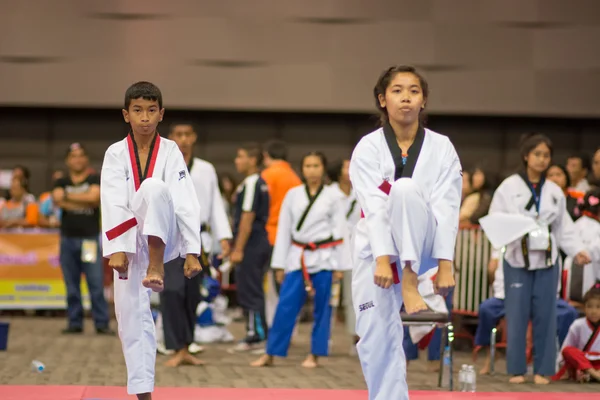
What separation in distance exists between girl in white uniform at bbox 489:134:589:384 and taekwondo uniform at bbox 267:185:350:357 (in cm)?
137

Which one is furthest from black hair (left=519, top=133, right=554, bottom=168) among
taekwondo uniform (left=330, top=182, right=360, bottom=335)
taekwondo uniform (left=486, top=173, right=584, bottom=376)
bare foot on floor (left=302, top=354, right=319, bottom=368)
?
bare foot on floor (left=302, top=354, right=319, bottom=368)

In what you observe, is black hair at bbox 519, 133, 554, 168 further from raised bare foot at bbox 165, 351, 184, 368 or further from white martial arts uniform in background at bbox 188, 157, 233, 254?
raised bare foot at bbox 165, 351, 184, 368

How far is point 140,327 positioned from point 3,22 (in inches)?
350

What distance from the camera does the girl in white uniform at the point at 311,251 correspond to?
742 centimetres

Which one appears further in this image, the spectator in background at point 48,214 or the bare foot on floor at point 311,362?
the spectator in background at point 48,214

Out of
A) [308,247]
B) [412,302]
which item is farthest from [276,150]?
Answer: [412,302]

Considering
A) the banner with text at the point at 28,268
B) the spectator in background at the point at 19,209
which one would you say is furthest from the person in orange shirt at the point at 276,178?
the spectator in background at the point at 19,209

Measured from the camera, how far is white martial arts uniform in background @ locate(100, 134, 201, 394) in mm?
4363

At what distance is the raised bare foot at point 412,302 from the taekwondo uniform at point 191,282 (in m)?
3.24

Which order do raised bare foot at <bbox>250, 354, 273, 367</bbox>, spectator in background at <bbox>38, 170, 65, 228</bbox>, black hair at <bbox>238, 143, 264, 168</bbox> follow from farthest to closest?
spectator in background at <bbox>38, 170, 65, 228</bbox> → black hair at <bbox>238, 143, 264, 168</bbox> → raised bare foot at <bbox>250, 354, 273, 367</bbox>

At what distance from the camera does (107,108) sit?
1296cm

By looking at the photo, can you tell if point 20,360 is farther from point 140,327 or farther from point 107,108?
point 107,108

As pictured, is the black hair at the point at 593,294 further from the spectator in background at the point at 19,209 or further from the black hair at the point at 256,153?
the spectator in background at the point at 19,209

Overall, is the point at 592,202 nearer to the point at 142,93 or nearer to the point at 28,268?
the point at 142,93
